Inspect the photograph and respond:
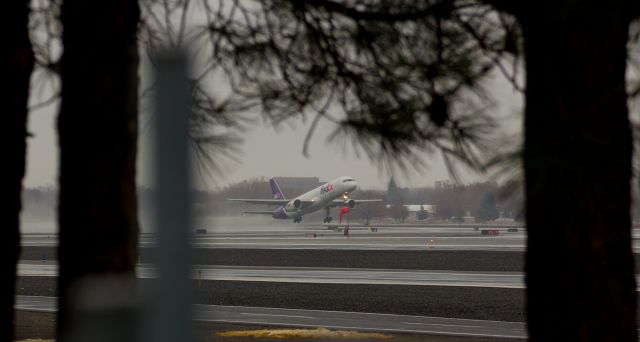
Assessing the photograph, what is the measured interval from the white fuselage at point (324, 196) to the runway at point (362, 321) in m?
77.6

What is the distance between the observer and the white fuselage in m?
104

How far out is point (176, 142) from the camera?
1623 mm

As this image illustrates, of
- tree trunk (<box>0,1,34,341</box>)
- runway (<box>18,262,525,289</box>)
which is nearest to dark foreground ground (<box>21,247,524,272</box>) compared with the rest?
runway (<box>18,262,525,289</box>)

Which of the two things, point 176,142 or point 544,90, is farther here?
point 544,90

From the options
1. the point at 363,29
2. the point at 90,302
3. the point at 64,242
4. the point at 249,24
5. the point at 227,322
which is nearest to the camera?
the point at 90,302

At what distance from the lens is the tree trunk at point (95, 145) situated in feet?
19.7

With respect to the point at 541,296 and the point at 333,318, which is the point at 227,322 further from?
the point at 541,296

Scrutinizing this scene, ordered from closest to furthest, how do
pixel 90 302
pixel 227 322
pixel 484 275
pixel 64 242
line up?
pixel 90 302 < pixel 64 242 < pixel 227 322 < pixel 484 275

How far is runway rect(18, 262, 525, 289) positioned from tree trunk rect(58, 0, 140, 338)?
20451 millimetres

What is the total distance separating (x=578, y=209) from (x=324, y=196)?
336 ft

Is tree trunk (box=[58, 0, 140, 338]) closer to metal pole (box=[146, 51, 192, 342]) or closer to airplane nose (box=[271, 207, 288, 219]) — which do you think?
metal pole (box=[146, 51, 192, 342])

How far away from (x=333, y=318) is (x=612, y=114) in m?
14.7

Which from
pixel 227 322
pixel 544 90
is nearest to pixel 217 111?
pixel 544 90

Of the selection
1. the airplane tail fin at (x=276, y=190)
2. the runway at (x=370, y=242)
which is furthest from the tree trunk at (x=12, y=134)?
the airplane tail fin at (x=276, y=190)
